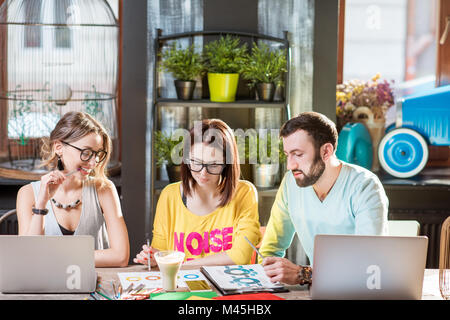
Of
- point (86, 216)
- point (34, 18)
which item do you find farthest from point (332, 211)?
point (34, 18)

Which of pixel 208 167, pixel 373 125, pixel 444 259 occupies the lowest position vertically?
pixel 444 259

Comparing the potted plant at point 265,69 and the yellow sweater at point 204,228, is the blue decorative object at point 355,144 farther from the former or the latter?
the yellow sweater at point 204,228

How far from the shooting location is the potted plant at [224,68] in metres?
3.03

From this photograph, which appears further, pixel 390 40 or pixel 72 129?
pixel 390 40

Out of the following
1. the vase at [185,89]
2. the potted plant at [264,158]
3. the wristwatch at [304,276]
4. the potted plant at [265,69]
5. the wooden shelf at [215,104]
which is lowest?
the wristwatch at [304,276]

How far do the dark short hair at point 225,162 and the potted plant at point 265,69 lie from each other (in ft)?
2.54

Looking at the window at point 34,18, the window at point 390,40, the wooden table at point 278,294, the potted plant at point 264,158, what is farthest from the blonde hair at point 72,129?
the window at point 390,40

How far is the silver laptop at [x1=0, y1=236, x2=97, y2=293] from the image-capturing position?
165cm

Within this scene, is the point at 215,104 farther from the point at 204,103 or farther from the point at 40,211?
the point at 40,211

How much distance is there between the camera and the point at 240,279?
1.86m

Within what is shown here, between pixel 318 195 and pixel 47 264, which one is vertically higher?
pixel 318 195

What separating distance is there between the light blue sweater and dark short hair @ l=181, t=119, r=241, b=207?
0.65 ft

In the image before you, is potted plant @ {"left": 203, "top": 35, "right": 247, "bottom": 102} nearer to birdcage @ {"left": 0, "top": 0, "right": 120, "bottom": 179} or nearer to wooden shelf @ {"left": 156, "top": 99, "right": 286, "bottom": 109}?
wooden shelf @ {"left": 156, "top": 99, "right": 286, "bottom": 109}

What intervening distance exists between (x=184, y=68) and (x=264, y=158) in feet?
2.10
